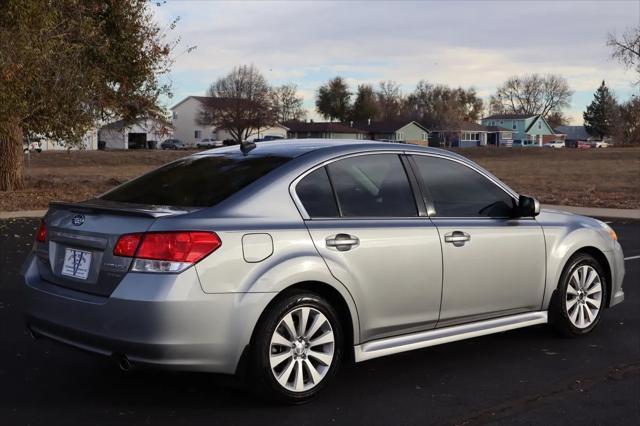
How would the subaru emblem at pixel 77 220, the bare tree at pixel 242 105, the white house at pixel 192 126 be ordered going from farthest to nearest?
1. the white house at pixel 192 126
2. the bare tree at pixel 242 105
3. the subaru emblem at pixel 77 220

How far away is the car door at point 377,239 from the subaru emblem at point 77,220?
1359 mm

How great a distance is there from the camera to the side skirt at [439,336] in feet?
16.1

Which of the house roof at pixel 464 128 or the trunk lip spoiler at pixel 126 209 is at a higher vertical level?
the house roof at pixel 464 128

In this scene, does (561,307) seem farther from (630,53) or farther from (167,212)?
(630,53)

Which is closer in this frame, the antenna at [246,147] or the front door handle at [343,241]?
the front door handle at [343,241]

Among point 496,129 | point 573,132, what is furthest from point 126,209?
point 573,132

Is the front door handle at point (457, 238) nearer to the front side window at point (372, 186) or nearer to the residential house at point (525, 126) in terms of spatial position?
the front side window at point (372, 186)

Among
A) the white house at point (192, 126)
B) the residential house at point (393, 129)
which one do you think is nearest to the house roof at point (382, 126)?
the residential house at point (393, 129)

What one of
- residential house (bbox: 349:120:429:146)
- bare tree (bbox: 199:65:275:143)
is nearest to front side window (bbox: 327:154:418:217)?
bare tree (bbox: 199:65:275:143)

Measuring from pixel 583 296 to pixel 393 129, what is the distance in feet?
326

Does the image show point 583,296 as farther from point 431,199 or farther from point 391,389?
point 391,389

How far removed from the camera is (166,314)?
411cm

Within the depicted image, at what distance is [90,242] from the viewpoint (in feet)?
14.6

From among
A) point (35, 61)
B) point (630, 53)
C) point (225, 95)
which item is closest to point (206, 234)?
point (35, 61)
